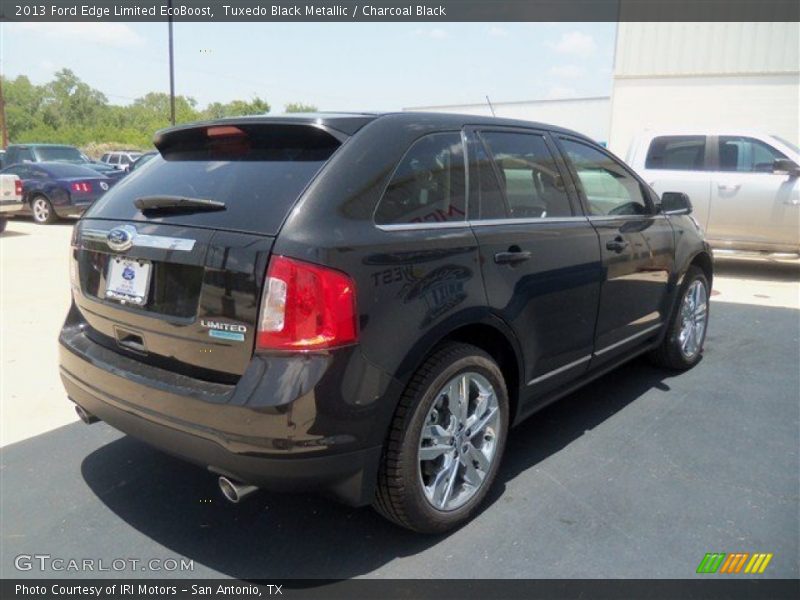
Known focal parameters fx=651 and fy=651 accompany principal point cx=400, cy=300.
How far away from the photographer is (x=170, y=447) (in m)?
2.44

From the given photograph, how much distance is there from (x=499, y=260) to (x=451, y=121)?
685 millimetres

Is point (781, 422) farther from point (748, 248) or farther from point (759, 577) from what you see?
point (748, 248)

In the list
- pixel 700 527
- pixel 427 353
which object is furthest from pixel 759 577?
pixel 427 353

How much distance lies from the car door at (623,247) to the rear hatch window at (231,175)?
1706 mm

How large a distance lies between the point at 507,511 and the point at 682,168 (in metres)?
7.64

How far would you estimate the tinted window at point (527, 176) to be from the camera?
123 inches

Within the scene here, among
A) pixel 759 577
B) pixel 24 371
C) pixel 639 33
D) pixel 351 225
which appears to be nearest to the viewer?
pixel 351 225

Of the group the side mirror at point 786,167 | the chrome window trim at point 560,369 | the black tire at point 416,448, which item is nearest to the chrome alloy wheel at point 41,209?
the side mirror at point 786,167

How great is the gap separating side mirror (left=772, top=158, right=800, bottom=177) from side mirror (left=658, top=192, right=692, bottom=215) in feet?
16.6

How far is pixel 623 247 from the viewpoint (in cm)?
375

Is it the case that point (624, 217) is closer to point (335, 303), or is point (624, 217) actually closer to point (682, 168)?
point (335, 303)

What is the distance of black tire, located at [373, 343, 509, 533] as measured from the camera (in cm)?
246

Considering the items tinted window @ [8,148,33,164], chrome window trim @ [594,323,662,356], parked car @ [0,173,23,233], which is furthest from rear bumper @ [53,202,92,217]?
chrome window trim @ [594,323,662,356]

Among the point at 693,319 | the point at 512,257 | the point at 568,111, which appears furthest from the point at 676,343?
the point at 568,111
